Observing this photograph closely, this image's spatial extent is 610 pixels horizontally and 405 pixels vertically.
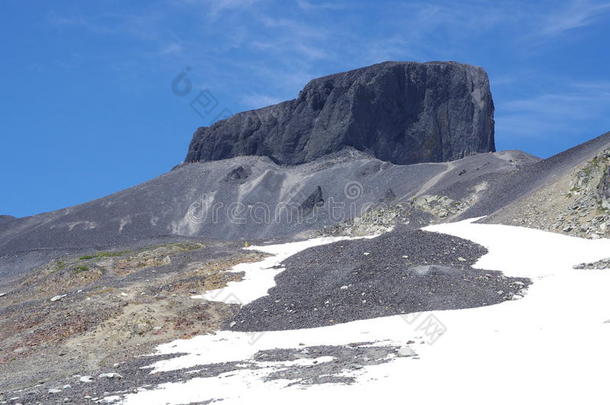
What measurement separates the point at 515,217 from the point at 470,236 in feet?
25.8

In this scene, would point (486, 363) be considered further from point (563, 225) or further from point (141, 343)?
point (563, 225)

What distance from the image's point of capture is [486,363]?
11.4 m

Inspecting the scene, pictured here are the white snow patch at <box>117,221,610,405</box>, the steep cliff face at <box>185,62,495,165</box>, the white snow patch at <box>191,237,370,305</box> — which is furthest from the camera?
the steep cliff face at <box>185,62,495,165</box>

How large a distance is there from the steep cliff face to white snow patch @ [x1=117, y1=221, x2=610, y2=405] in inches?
3370

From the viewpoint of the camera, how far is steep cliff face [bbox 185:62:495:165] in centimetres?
10588

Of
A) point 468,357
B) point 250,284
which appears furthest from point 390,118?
point 468,357

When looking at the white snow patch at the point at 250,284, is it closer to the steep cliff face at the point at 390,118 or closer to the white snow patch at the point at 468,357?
the white snow patch at the point at 468,357

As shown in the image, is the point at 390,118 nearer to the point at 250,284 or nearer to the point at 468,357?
the point at 250,284

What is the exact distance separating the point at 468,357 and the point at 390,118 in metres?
98.2

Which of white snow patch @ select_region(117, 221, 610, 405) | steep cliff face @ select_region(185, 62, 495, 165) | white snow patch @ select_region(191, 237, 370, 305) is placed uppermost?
steep cliff face @ select_region(185, 62, 495, 165)

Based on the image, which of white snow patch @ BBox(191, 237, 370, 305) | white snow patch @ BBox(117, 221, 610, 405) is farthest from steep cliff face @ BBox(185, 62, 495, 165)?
white snow patch @ BBox(117, 221, 610, 405)

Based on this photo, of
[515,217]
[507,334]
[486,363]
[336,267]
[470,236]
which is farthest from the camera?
[515,217]

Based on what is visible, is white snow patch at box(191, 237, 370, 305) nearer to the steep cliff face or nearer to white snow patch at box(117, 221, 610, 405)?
white snow patch at box(117, 221, 610, 405)

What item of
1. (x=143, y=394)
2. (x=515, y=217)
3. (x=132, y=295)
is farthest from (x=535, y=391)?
(x=515, y=217)
